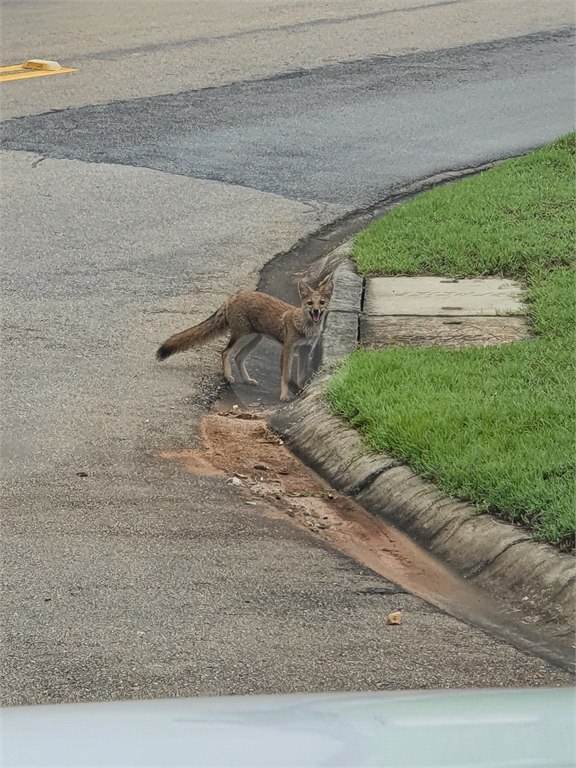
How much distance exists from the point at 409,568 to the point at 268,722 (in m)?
4.01

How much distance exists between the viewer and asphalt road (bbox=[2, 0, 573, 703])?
4738 millimetres

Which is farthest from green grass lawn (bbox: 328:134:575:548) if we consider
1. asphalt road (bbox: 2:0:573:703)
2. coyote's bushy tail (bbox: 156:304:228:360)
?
coyote's bushy tail (bbox: 156:304:228:360)

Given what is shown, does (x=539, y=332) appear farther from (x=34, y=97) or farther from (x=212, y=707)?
(x=34, y=97)

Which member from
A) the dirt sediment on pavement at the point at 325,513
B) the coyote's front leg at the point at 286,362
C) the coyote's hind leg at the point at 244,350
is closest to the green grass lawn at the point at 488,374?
the dirt sediment on pavement at the point at 325,513

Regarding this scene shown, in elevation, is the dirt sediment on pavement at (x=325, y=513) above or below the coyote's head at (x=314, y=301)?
below

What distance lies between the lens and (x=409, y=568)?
5.51m

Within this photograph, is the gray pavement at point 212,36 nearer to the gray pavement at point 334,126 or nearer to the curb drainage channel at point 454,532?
the gray pavement at point 334,126

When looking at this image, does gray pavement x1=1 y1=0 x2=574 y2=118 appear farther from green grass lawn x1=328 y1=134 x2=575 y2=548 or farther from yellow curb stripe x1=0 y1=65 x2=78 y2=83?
green grass lawn x1=328 y1=134 x2=575 y2=548

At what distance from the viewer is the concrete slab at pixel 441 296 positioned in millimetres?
8266

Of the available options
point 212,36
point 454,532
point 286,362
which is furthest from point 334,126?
point 454,532

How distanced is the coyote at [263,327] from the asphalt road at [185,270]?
0.78 ft

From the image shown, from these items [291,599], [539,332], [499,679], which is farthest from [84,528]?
[539,332]

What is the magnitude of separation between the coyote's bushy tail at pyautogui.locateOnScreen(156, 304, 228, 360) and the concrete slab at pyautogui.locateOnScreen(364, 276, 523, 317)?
0.96 m

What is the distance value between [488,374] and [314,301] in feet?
4.20
